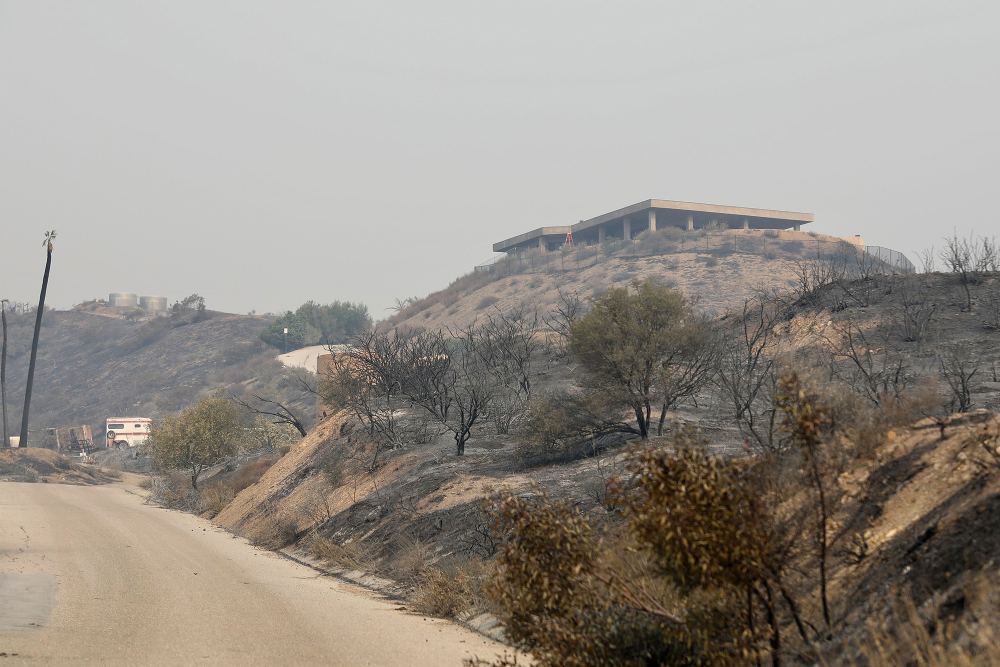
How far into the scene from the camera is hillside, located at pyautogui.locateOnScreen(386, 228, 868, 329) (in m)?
77.4

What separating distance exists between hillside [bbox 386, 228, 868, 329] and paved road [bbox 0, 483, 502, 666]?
177 feet

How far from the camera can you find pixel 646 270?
83.5 m

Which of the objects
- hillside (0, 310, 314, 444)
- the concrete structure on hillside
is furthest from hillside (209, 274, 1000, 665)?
hillside (0, 310, 314, 444)

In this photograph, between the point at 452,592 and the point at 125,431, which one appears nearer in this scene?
the point at 452,592

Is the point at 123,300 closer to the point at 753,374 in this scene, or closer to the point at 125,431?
the point at 125,431

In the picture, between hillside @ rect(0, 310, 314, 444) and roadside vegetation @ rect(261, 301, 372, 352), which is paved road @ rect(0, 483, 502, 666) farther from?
roadside vegetation @ rect(261, 301, 372, 352)

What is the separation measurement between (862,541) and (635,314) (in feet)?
53.7

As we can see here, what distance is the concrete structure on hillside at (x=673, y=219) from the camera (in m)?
96.5

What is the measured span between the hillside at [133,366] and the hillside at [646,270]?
1936cm

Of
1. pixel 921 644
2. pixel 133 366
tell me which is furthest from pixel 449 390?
pixel 133 366

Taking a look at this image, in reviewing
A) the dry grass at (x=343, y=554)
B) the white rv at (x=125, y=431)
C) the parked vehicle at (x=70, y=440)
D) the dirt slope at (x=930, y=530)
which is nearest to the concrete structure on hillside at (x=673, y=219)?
the white rv at (x=125, y=431)

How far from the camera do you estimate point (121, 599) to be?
15195 millimetres

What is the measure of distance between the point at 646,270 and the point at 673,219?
54.1ft

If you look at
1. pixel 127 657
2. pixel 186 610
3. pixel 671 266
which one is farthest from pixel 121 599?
pixel 671 266
